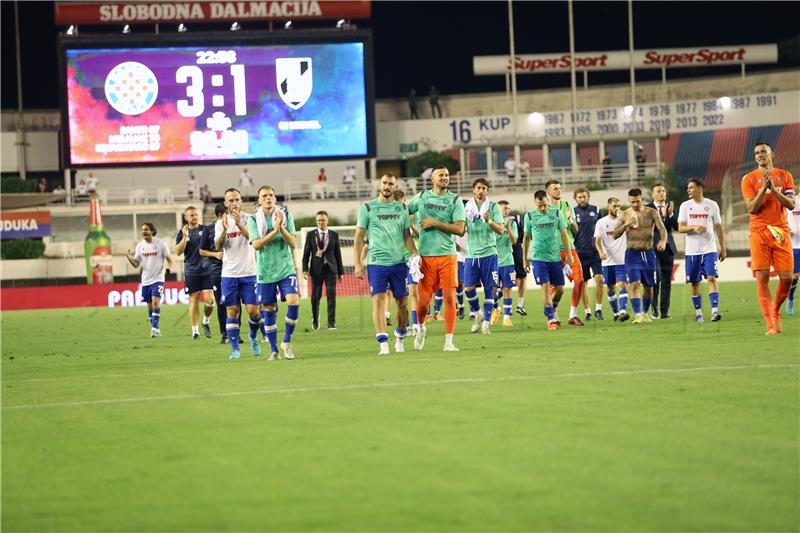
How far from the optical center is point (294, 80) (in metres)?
57.6

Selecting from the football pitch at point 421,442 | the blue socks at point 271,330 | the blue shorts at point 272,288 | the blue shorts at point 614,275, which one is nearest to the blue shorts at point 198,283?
the blue socks at point 271,330

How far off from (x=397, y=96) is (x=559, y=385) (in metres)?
69.8

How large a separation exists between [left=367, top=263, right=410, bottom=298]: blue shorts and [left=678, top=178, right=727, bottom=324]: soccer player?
580cm

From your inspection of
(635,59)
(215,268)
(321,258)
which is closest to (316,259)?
(321,258)

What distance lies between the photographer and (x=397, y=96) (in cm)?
7975

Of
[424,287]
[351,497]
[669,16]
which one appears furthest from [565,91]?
[351,497]

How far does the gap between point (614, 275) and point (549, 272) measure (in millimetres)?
2156

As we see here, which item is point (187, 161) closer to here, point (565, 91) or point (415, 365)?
point (565, 91)

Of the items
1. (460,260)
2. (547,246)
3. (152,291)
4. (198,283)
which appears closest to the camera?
(547,246)

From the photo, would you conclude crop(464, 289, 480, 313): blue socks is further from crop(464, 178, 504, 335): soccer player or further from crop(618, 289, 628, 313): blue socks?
crop(618, 289, 628, 313): blue socks

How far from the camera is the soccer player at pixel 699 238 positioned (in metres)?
19.2

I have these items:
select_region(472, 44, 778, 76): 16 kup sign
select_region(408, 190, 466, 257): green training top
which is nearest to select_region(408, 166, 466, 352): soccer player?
select_region(408, 190, 466, 257): green training top

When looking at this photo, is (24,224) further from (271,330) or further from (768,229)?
(768,229)

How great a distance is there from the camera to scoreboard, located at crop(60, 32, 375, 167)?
5731 cm
